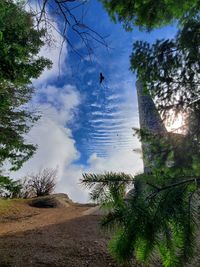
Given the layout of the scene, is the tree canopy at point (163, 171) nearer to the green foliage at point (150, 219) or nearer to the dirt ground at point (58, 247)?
the green foliage at point (150, 219)

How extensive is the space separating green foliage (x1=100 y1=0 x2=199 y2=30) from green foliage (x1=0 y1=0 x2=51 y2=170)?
4.37 feet

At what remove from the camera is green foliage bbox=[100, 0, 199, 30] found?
371 centimetres

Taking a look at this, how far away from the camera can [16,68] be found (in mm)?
5461

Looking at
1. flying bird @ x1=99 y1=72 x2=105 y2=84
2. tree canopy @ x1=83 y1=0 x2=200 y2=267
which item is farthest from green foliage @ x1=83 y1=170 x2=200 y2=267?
flying bird @ x1=99 y1=72 x2=105 y2=84

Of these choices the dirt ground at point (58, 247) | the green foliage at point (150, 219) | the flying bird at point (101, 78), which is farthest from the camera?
the dirt ground at point (58, 247)

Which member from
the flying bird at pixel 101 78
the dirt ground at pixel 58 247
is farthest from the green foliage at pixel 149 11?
the dirt ground at pixel 58 247

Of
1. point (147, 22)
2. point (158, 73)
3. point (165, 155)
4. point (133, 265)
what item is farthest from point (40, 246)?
point (147, 22)

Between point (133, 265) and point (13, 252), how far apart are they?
8.33 feet

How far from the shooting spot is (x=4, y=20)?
4.33m

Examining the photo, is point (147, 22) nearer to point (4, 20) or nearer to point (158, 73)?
point (158, 73)

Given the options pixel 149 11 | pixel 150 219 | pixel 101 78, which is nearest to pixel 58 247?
pixel 150 219

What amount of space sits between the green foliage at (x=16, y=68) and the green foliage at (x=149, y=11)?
1331 millimetres

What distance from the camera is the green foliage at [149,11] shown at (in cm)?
371

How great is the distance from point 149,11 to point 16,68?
3004mm
